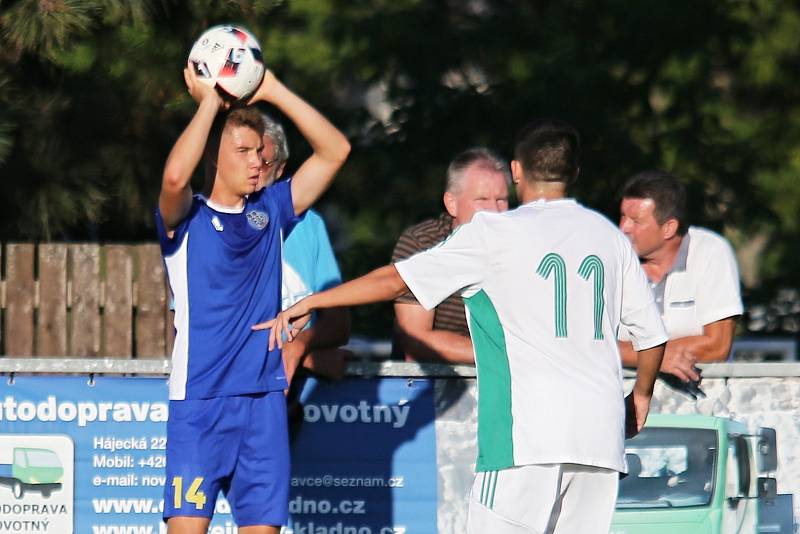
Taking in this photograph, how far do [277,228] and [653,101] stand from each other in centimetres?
790

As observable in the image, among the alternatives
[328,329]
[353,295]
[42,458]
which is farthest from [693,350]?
[42,458]

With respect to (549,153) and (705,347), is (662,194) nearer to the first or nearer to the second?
(705,347)

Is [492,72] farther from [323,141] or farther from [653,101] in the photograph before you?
[323,141]

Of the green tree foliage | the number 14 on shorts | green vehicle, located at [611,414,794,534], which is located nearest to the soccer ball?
the number 14 on shorts

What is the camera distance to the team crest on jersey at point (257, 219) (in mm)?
5371

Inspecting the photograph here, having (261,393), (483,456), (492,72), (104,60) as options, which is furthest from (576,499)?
(492,72)

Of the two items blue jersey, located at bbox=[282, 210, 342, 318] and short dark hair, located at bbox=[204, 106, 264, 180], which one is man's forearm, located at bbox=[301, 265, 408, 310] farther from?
blue jersey, located at bbox=[282, 210, 342, 318]

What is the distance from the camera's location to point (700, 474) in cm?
642

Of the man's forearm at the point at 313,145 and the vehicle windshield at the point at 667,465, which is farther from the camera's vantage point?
the vehicle windshield at the point at 667,465

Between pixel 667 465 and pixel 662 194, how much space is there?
4.53 feet

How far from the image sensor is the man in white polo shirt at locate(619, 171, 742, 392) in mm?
6504

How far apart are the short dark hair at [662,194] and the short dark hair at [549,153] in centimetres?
189

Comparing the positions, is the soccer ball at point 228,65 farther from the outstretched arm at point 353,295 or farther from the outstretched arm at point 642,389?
the outstretched arm at point 642,389

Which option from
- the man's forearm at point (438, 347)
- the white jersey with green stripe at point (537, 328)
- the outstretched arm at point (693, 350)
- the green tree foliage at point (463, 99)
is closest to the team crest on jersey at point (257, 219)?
the white jersey with green stripe at point (537, 328)
